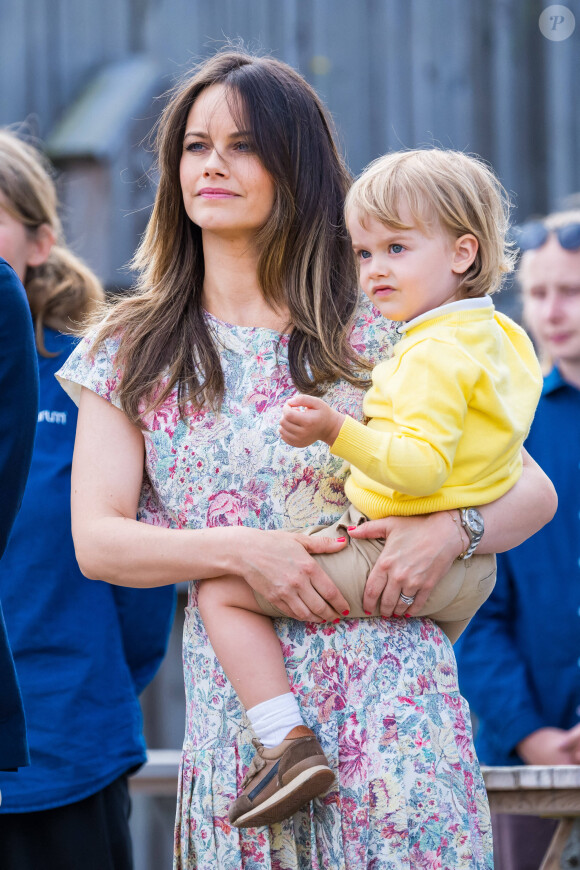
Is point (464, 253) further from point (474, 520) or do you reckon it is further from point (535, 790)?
point (535, 790)

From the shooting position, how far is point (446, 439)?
1774mm

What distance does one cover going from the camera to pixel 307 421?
1.77 m

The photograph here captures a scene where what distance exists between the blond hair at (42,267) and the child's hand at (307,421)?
1044 mm

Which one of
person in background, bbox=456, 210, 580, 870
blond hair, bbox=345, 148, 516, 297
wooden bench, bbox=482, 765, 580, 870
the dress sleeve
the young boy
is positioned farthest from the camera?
person in background, bbox=456, 210, 580, 870

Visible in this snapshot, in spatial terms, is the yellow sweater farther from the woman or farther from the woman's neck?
the woman's neck

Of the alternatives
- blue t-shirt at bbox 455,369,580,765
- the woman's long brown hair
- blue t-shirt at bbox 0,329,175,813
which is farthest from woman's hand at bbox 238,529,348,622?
blue t-shirt at bbox 455,369,580,765

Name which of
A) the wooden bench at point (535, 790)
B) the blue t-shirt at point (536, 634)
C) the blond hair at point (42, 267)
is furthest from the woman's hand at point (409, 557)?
the blond hair at point (42, 267)

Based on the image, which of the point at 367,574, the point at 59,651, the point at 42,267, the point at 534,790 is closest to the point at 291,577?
the point at 367,574

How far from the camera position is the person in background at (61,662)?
2.39 metres

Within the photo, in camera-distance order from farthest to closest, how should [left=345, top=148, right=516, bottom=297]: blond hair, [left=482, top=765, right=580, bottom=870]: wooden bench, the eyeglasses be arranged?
the eyeglasses, [left=482, top=765, right=580, bottom=870]: wooden bench, [left=345, top=148, right=516, bottom=297]: blond hair

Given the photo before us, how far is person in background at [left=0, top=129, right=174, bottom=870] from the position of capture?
94.2 inches

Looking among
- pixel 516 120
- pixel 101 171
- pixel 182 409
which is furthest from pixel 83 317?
pixel 516 120

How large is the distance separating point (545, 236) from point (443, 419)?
145cm

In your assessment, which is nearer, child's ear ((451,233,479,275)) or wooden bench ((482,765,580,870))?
child's ear ((451,233,479,275))
